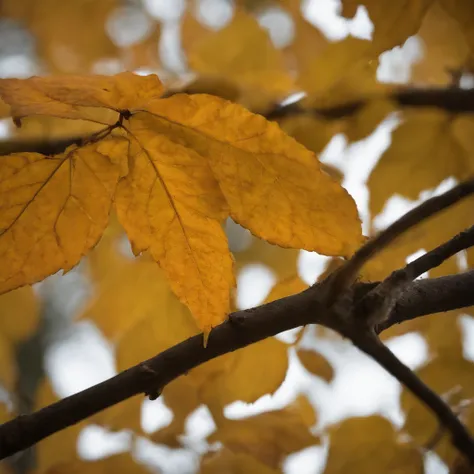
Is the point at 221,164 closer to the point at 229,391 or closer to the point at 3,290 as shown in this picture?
the point at 3,290

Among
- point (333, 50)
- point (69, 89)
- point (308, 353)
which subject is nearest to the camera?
point (69, 89)

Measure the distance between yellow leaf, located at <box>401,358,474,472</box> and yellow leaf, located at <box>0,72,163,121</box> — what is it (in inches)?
13.8

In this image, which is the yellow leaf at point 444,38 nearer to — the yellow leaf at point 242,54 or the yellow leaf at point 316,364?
the yellow leaf at point 242,54

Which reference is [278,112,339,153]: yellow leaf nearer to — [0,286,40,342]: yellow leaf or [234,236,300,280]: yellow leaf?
[234,236,300,280]: yellow leaf

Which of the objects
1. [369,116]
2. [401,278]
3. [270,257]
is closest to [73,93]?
[401,278]

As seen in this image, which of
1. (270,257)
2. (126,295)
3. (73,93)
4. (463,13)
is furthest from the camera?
(270,257)

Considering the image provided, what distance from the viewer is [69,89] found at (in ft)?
0.78

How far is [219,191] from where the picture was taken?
0.27 m

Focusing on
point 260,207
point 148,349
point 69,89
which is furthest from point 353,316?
point 148,349

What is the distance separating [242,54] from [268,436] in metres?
0.39

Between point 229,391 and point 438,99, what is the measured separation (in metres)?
0.32

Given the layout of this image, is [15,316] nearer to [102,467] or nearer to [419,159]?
[102,467]

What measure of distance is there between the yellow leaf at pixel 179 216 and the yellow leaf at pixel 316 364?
11.2 inches

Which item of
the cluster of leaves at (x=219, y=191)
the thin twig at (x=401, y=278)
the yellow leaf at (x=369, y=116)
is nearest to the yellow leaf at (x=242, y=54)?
the cluster of leaves at (x=219, y=191)
